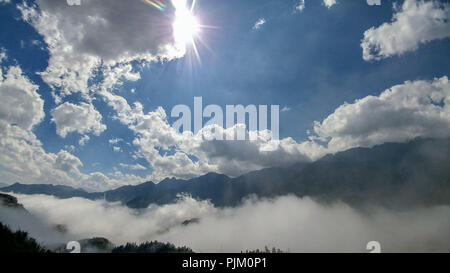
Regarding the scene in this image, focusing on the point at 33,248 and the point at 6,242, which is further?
the point at 33,248

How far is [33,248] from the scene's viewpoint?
14388cm
